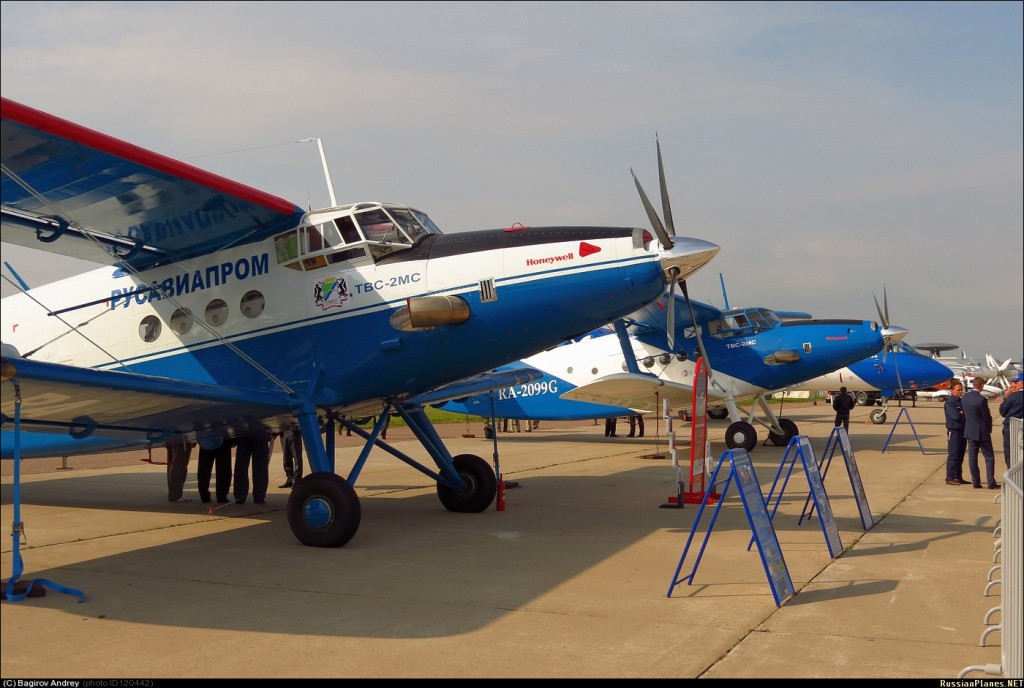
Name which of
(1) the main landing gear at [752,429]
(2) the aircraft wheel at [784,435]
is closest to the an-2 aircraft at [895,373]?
(2) the aircraft wheel at [784,435]

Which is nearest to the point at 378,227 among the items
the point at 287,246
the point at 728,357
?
the point at 287,246

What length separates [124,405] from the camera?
7.99 m

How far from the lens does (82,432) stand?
8781mm

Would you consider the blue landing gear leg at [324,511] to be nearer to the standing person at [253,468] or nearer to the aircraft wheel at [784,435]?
the standing person at [253,468]

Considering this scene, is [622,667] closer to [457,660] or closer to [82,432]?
[457,660]

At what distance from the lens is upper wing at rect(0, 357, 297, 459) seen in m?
6.71

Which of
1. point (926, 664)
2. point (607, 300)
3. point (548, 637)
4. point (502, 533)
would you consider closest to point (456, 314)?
point (607, 300)

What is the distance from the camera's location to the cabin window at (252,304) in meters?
9.24

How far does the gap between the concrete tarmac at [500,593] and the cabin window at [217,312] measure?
2.30 m

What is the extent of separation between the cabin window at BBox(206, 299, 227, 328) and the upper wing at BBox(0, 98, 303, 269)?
0.59 m

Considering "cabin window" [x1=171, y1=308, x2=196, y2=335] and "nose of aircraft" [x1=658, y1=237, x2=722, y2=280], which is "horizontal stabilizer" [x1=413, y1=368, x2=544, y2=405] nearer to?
"cabin window" [x1=171, y1=308, x2=196, y2=335]

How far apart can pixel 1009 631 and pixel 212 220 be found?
7.73 meters

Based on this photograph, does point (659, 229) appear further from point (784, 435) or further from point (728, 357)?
point (784, 435)

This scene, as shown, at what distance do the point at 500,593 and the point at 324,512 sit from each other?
251 centimetres
